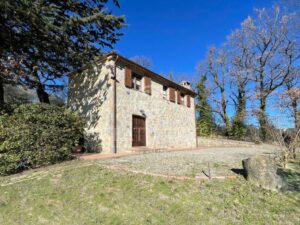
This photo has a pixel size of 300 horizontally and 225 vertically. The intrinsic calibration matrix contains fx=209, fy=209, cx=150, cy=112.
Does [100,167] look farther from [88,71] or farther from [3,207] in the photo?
[88,71]

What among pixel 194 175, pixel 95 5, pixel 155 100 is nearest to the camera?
pixel 194 175

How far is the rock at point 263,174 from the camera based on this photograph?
199 inches

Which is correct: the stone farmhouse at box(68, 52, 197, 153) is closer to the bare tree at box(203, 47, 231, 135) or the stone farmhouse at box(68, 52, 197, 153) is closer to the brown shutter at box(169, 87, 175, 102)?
the brown shutter at box(169, 87, 175, 102)

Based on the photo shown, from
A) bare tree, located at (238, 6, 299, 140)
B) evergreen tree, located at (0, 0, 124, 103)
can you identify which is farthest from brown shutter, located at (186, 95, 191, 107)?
evergreen tree, located at (0, 0, 124, 103)

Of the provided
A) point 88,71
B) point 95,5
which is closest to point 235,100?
point 88,71

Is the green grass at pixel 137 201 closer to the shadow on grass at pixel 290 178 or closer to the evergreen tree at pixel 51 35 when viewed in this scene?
the shadow on grass at pixel 290 178

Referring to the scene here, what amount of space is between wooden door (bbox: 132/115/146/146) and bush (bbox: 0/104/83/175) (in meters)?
4.65

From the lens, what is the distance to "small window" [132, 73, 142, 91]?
42.1 feet

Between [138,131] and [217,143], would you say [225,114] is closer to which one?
[217,143]

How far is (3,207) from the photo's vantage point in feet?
14.1

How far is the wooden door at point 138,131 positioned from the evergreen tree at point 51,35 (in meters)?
4.55

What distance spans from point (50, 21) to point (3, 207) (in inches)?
230

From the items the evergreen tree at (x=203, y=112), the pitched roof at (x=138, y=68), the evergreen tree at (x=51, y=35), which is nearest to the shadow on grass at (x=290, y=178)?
the evergreen tree at (x=51, y=35)

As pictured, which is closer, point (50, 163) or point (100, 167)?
point (100, 167)
